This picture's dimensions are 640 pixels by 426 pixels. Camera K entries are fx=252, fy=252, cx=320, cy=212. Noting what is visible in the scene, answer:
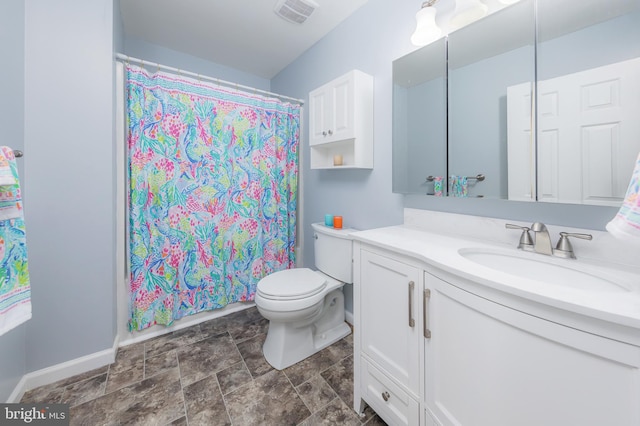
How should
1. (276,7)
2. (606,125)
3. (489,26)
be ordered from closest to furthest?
1. (606,125)
2. (489,26)
3. (276,7)

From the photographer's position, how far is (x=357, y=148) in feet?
5.56

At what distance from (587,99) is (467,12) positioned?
25.8 inches

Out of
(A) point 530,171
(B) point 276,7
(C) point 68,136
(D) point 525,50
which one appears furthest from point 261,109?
(A) point 530,171

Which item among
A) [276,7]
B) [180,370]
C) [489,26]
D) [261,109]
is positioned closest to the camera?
[489,26]

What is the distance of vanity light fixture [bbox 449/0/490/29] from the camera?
1.14 metres

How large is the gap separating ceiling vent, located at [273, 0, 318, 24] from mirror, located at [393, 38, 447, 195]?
2.84 feet

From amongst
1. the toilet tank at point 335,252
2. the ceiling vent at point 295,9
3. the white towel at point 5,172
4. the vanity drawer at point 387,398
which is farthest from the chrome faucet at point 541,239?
the ceiling vent at point 295,9

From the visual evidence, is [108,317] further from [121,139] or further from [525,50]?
[525,50]

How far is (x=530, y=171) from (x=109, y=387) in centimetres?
229

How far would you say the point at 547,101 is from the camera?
94 cm

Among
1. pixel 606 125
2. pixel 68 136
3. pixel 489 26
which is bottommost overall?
pixel 606 125

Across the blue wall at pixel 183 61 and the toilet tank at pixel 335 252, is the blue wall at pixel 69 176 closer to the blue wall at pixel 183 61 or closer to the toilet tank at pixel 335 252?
the blue wall at pixel 183 61

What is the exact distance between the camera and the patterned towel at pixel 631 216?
0.55 m

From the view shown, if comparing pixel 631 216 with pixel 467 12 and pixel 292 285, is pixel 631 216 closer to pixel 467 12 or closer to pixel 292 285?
pixel 467 12
